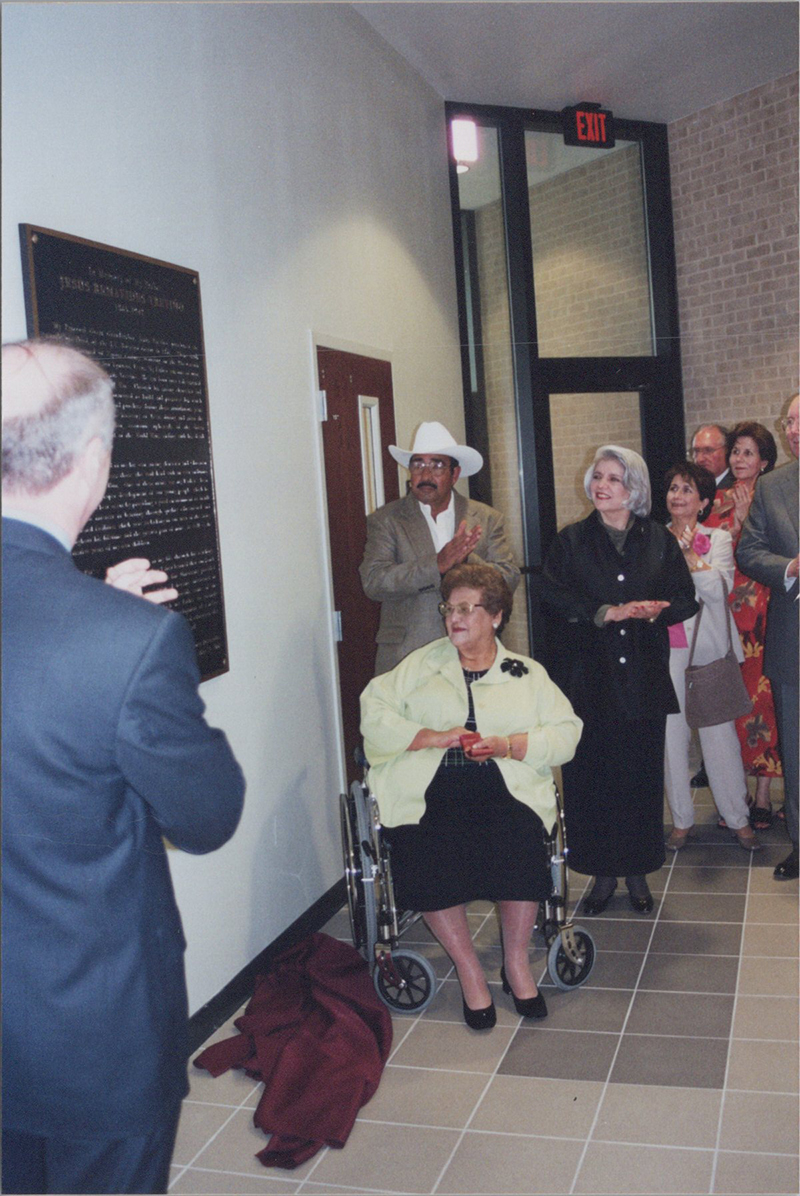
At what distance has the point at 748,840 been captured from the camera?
3.76 metres

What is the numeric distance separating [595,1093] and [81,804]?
1.68 metres

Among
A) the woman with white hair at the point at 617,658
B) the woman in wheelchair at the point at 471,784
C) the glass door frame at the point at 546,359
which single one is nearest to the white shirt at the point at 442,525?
the woman with white hair at the point at 617,658

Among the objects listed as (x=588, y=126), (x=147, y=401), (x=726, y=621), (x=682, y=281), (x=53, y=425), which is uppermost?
(x=588, y=126)

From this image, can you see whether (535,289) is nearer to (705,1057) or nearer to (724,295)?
(724,295)

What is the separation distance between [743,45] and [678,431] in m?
1.90

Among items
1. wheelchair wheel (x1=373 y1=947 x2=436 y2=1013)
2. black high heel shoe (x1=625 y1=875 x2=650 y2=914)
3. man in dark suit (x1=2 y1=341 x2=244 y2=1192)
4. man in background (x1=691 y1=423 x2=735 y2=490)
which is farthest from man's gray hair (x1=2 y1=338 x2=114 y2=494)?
man in background (x1=691 y1=423 x2=735 y2=490)

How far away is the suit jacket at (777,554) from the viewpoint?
3.05 m

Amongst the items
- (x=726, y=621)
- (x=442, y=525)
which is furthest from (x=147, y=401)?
(x=726, y=621)

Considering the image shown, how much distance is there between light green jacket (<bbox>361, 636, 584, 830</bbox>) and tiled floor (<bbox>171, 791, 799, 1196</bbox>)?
544 millimetres

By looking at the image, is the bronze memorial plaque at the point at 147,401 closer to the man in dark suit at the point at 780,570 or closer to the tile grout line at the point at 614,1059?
the tile grout line at the point at 614,1059

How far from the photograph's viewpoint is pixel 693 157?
18.7ft

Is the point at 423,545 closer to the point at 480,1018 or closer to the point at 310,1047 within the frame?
the point at 480,1018

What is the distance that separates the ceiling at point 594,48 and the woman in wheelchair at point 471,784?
8.40 feet

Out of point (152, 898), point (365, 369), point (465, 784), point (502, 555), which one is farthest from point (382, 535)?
point (152, 898)
